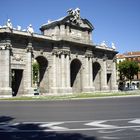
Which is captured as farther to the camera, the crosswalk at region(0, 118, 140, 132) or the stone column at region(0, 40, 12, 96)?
the stone column at region(0, 40, 12, 96)

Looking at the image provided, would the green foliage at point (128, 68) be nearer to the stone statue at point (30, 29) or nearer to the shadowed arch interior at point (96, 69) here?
the shadowed arch interior at point (96, 69)

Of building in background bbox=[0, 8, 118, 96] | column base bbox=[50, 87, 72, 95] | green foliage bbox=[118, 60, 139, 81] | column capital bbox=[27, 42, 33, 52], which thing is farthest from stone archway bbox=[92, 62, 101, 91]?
green foliage bbox=[118, 60, 139, 81]

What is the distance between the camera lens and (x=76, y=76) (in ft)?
190

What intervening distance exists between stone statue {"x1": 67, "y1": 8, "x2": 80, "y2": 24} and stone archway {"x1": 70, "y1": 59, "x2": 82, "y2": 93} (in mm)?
7464

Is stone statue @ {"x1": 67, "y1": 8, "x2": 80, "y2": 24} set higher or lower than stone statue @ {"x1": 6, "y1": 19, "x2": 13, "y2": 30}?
higher

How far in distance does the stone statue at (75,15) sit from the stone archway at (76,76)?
746 centimetres

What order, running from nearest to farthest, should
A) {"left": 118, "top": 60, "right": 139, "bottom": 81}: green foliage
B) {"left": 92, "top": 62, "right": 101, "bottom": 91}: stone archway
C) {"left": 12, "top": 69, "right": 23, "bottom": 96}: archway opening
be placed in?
{"left": 12, "top": 69, "right": 23, "bottom": 96}: archway opening
{"left": 92, "top": 62, "right": 101, "bottom": 91}: stone archway
{"left": 118, "top": 60, "right": 139, "bottom": 81}: green foliage

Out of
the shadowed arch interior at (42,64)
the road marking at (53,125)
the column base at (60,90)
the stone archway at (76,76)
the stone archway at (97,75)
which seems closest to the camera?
the road marking at (53,125)

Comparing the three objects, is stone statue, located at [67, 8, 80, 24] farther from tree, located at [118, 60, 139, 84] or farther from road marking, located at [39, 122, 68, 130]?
tree, located at [118, 60, 139, 84]

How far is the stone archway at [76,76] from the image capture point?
57.4m

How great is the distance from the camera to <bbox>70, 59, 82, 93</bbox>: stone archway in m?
57.4

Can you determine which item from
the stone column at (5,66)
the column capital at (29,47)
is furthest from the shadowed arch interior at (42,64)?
the stone column at (5,66)

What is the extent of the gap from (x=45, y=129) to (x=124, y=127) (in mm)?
2917

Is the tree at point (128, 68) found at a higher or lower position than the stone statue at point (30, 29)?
lower
